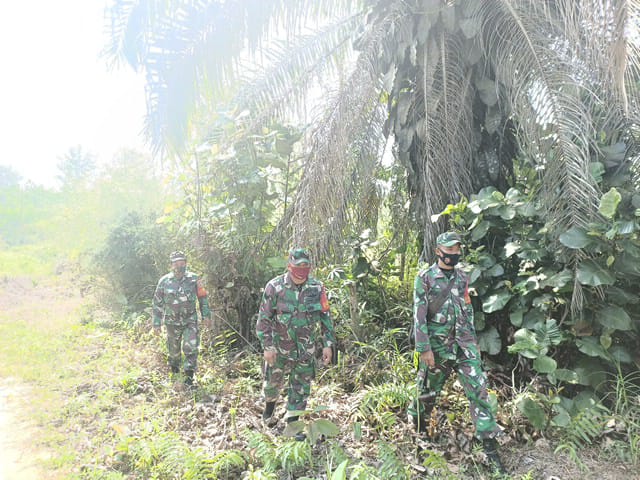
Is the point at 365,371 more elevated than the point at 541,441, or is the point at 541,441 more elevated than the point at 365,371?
the point at 365,371

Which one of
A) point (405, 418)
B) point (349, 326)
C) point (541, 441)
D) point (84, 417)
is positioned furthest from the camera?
point (349, 326)

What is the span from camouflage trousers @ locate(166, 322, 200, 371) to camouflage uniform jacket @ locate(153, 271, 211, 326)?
0.10m

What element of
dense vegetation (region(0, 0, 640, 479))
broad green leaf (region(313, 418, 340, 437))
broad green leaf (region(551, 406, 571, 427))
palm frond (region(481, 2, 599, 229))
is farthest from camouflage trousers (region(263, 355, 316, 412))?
palm frond (region(481, 2, 599, 229))

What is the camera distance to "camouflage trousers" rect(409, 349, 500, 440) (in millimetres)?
3527

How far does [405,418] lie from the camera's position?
4.42 metres

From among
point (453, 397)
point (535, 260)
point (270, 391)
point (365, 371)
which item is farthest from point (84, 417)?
point (535, 260)

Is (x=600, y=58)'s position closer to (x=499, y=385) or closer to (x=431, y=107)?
(x=431, y=107)

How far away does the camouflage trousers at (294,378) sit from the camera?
4410 mm

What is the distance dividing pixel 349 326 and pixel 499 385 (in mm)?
2065

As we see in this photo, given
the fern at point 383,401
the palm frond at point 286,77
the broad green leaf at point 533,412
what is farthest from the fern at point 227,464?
the palm frond at point 286,77

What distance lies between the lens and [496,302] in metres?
4.25

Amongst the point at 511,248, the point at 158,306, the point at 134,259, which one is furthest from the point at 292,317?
the point at 134,259

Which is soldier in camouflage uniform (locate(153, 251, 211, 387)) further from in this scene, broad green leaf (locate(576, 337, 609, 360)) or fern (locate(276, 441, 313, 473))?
broad green leaf (locate(576, 337, 609, 360))

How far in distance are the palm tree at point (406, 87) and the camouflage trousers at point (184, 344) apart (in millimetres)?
2224
